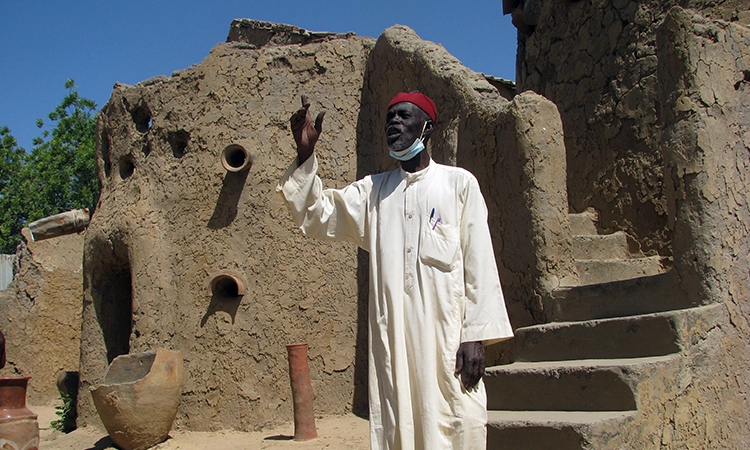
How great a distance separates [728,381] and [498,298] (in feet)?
5.47

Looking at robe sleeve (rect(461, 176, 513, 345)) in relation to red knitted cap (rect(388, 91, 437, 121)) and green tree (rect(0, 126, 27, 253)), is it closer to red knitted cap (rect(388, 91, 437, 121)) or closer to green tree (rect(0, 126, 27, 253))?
red knitted cap (rect(388, 91, 437, 121))

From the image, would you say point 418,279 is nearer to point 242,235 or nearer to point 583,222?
point 583,222

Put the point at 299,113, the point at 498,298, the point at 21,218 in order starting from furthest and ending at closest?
the point at 21,218 → the point at 299,113 → the point at 498,298

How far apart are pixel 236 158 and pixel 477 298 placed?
5.24m

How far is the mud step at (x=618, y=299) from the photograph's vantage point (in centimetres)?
365

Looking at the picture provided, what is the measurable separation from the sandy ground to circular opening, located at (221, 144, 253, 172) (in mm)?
2547

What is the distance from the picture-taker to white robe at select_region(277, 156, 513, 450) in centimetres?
247

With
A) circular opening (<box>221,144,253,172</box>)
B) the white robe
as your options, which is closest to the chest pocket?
the white robe

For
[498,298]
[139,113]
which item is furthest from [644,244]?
[139,113]

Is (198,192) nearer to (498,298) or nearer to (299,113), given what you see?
(299,113)

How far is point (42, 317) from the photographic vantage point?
10766 mm

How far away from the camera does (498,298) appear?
2.57 m

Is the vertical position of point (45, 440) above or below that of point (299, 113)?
below

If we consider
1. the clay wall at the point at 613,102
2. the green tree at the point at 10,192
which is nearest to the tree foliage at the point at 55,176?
the green tree at the point at 10,192
